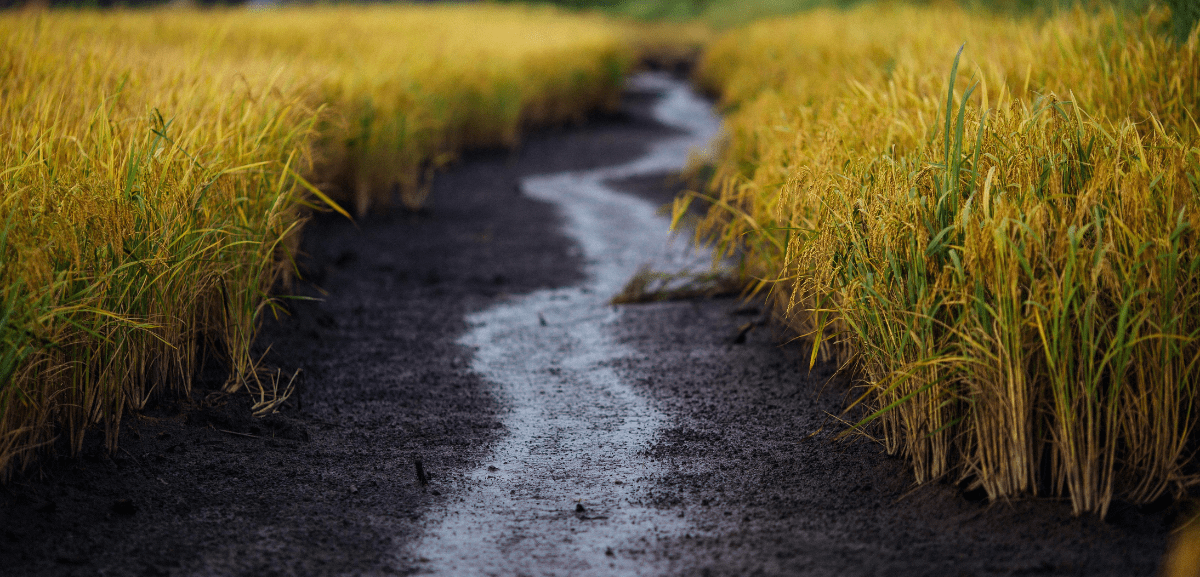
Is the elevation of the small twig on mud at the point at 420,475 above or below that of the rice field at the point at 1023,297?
below

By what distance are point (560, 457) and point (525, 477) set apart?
15 cm

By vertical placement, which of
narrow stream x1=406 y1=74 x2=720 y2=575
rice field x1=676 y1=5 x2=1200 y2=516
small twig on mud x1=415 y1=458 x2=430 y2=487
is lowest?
narrow stream x1=406 y1=74 x2=720 y2=575

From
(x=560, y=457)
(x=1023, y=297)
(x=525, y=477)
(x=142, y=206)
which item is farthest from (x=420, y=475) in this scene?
(x=1023, y=297)

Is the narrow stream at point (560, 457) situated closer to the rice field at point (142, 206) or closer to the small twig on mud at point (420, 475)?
the small twig on mud at point (420, 475)

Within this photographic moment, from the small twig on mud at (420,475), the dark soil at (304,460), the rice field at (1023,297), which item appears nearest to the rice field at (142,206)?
the dark soil at (304,460)

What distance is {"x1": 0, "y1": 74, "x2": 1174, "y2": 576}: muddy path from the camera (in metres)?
1.78

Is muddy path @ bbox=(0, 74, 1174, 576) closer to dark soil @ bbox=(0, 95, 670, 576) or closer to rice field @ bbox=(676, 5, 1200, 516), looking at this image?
dark soil @ bbox=(0, 95, 670, 576)

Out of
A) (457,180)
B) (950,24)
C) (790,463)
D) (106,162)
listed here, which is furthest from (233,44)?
(790,463)

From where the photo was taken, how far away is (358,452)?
232 centimetres

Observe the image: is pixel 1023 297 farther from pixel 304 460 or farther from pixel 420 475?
pixel 304 460

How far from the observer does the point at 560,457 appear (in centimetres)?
235

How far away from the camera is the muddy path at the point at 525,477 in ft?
5.84

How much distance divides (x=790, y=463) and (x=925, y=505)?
0.37m

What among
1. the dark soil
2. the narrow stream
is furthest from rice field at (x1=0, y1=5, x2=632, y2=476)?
the narrow stream
